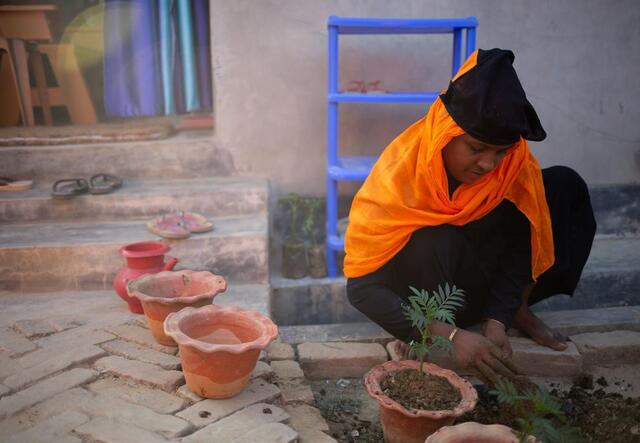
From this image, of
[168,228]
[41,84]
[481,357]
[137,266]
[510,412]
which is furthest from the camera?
[41,84]

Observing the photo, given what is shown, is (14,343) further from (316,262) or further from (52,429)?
(316,262)

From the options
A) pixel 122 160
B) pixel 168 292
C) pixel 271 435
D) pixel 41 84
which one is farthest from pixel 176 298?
pixel 41 84

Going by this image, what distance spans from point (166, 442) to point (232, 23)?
2985 mm

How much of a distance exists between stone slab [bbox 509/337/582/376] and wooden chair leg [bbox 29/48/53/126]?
4380mm

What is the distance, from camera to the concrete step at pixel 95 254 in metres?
3.26

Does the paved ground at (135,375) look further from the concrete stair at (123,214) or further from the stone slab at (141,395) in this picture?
the concrete stair at (123,214)

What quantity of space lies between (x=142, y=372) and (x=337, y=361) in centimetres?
94

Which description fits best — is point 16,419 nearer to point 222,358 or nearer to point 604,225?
point 222,358

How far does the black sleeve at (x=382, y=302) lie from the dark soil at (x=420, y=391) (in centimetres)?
21

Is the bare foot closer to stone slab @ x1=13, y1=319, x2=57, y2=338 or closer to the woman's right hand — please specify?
the woman's right hand

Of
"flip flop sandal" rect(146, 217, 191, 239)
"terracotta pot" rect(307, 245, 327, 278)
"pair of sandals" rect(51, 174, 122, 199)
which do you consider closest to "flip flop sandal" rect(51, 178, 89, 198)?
"pair of sandals" rect(51, 174, 122, 199)

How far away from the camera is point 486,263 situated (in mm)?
2682

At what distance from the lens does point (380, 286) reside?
2527 mm

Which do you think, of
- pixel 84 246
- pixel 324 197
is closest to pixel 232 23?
pixel 324 197
